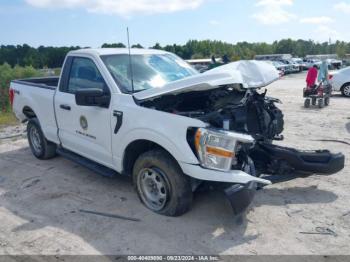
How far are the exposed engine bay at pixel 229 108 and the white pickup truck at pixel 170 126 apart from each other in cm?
1

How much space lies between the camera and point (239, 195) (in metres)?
3.54

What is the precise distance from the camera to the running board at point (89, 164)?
15.5 feet

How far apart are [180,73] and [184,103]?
852 mm

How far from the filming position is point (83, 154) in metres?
5.15

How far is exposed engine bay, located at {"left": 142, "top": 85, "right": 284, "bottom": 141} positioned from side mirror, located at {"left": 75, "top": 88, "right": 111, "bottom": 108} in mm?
567

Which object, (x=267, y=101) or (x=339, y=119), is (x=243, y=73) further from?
(x=339, y=119)

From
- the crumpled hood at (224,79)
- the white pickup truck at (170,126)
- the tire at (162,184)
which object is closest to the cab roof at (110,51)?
the white pickup truck at (170,126)

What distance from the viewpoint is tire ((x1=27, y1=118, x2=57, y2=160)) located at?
632 centimetres

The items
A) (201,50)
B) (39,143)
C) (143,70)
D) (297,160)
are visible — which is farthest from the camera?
(201,50)

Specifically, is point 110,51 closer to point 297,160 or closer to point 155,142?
point 155,142

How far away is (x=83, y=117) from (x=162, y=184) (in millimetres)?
1604

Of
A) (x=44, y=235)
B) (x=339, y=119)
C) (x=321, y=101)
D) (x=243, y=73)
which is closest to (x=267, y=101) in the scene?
(x=243, y=73)

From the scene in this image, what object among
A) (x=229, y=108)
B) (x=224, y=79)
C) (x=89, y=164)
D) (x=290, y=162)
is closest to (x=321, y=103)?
(x=290, y=162)

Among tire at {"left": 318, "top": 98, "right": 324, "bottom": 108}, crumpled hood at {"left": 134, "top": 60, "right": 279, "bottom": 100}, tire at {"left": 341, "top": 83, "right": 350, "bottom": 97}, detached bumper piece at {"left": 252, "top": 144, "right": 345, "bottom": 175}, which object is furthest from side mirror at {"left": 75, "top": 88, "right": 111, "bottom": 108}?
tire at {"left": 341, "top": 83, "right": 350, "bottom": 97}
